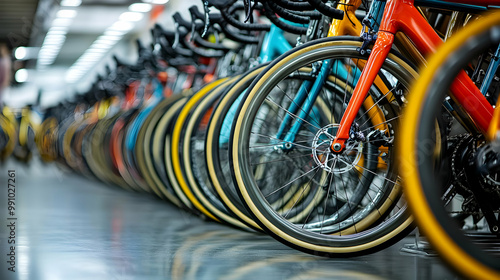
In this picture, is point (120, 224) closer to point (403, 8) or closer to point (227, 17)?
point (227, 17)

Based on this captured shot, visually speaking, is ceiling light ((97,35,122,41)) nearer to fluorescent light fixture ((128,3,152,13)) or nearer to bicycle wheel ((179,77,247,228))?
fluorescent light fixture ((128,3,152,13))

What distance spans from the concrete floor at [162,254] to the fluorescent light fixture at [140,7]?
32.4ft

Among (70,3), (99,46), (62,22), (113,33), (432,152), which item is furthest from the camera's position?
(99,46)

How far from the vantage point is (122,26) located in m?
16.6

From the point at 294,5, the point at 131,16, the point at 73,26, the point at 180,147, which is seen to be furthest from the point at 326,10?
the point at 73,26

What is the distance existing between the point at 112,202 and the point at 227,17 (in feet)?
7.64

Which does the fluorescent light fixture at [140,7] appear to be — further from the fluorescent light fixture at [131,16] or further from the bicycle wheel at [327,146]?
the bicycle wheel at [327,146]

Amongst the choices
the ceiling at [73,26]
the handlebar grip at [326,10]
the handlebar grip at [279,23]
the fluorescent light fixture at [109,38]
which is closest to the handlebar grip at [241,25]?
the handlebar grip at [279,23]

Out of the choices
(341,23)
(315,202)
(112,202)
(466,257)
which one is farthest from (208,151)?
(112,202)

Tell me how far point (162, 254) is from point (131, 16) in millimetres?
13148

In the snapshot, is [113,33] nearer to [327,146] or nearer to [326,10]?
[326,10]

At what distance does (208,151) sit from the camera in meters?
2.92

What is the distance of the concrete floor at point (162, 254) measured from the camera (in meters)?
2.14

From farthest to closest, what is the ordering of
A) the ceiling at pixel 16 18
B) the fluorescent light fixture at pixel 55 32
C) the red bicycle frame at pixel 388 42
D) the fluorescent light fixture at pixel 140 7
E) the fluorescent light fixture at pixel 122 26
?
the fluorescent light fixture at pixel 55 32 → the fluorescent light fixture at pixel 122 26 → the ceiling at pixel 16 18 → the fluorescent light fixture at pixel 140 7 → the red bicycle frame at pixel 388 42
